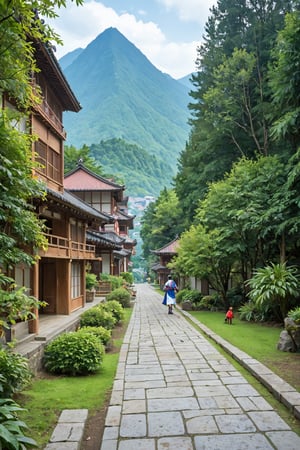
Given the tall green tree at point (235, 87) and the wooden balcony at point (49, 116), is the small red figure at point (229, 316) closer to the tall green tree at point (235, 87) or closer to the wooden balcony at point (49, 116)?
the wooden balcony at point (49, 116)

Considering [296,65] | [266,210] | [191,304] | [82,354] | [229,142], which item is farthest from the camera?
[229,142]

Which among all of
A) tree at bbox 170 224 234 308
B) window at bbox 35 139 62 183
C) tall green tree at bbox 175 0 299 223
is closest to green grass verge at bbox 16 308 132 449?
window at bbox 35 139 62 183

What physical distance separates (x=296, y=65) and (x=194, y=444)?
1216 centimetres

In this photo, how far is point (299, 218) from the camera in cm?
1270

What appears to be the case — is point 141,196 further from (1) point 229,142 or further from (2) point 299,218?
(2) point 299,218

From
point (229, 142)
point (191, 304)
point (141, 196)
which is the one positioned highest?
point (141, 196)

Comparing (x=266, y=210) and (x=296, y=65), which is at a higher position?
(x=296, y=65)

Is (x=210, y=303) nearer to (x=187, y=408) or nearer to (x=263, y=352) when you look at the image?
(x=263, y=352)

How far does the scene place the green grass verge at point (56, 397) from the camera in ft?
16.9

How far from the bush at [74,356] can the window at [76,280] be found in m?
8.06

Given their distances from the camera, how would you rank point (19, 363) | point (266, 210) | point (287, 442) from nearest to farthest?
point (287, 442) < point (19, 363) < point (266, 210)

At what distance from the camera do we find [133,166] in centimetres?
11638

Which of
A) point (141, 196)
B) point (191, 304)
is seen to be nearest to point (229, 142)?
point (191, 304)

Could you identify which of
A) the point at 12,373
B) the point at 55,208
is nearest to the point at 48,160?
the point at 55,208
